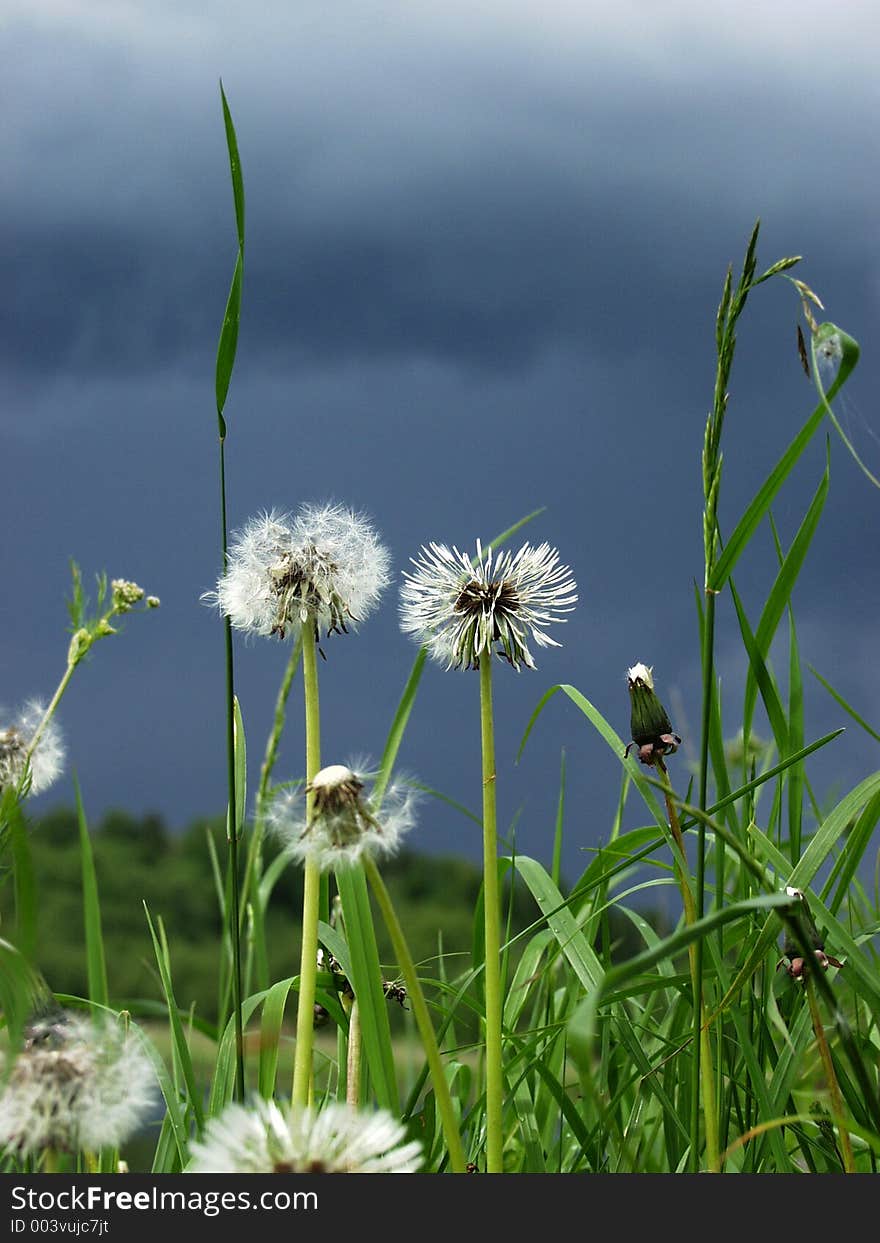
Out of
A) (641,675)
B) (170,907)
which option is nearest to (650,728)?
(641,675)

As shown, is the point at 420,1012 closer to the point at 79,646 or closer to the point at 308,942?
the point at 308,942

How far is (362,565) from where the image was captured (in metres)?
1.67

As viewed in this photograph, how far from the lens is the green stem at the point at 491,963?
4.22ft

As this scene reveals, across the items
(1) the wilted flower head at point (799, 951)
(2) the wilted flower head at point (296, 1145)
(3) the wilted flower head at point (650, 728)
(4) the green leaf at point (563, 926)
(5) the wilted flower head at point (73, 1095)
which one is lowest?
(2) the wilted flower head at point (296, 1145)

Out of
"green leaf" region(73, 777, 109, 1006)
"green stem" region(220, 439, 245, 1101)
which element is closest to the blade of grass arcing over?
"green stem" region(220, 439, 245, 1101)

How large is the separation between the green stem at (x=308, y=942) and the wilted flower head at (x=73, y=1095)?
0.19 meters

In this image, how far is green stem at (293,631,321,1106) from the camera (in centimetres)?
131

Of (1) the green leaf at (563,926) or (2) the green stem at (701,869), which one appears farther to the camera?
(1) the green leaf at (563,926)

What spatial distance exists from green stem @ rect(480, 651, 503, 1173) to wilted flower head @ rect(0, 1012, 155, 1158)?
404mm

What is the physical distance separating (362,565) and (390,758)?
37 cm

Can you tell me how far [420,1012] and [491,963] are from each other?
18 cm

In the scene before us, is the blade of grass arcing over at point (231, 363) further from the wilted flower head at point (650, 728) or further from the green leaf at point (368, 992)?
the wilted flower head at point (650, 728)

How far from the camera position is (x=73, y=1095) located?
118cm

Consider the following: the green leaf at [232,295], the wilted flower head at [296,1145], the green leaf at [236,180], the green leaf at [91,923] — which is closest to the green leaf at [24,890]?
the wilted flower head at [296,1145]
